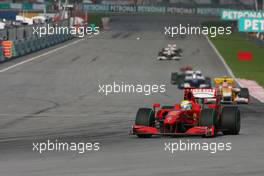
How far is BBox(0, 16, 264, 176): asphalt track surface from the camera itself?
59.8 ft

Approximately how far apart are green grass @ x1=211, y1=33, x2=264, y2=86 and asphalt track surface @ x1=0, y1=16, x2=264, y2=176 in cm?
131

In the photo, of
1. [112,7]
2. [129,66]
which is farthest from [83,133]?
[112,7]

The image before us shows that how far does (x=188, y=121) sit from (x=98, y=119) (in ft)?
22.7

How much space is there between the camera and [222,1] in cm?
16588

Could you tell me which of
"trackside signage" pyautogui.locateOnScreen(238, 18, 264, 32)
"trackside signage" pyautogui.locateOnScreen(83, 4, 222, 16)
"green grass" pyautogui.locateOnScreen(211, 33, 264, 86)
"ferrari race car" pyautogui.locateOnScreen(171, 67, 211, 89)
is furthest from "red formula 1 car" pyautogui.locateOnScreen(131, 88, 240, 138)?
"trackside signage" pyautogui.locateOnScreen(83, 4, 222, 16)

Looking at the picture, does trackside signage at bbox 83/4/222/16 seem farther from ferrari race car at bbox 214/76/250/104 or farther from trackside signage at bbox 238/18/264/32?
ferrari race car at bbox 214/76/250/104

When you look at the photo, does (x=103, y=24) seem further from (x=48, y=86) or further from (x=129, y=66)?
(x=48, y=86)

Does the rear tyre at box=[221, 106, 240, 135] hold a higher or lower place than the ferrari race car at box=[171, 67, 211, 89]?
higher

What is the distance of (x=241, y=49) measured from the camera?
264 feet

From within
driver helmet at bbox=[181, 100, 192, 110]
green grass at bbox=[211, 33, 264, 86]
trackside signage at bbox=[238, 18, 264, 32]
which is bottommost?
green grass at bbox=[211, 33, 264, 86]

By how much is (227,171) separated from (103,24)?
332 feet

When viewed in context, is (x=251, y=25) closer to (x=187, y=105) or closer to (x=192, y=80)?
(x=192, y=80)

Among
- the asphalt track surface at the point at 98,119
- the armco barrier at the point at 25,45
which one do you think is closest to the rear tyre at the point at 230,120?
the asphalt track surface at the point at 98,119

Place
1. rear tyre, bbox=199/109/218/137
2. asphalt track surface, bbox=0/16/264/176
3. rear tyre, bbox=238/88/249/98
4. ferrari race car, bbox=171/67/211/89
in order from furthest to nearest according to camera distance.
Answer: ferrari race car, bbox=171/67/211/89, rear tyre, bbox=238/88/249/98, rear tyre, bbox=199/109/218/137, asphalt track surface, bbox=0/16/264/176
